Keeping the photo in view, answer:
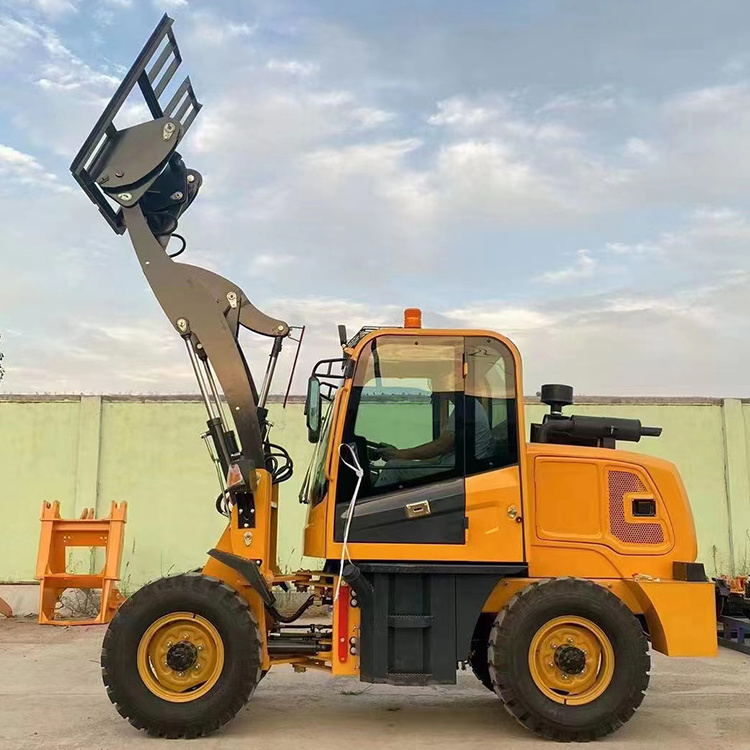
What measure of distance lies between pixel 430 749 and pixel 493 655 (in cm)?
72

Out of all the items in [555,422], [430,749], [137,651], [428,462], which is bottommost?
[430,749]

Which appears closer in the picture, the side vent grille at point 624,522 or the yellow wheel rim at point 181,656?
the yellow wheel rim at point 181,656

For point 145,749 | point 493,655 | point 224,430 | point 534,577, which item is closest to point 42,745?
point 145,749

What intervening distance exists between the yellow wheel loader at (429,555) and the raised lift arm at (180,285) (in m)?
0.02

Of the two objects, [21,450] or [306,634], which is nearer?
[306,634]

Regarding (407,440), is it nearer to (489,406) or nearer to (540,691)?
(489,406)

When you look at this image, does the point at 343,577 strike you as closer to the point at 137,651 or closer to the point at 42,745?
the point at 137,651

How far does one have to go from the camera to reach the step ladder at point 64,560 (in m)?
9.84

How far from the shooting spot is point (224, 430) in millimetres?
6145

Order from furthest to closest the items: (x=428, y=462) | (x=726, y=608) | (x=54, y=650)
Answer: (x=726, y=608)
(x=54, y=650)
(x=428, y=462)

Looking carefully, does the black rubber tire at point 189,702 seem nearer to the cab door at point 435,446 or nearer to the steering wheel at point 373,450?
the cab door at point 435,446

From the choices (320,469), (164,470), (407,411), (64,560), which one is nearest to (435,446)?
(407,411)

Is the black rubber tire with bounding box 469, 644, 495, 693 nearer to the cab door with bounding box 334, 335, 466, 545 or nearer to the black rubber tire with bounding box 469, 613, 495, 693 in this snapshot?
the black rubber tire with bounding box 469, 613, 495, 693

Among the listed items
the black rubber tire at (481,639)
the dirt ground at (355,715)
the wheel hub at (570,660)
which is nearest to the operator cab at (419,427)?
the black rubber tire at (481,639)
